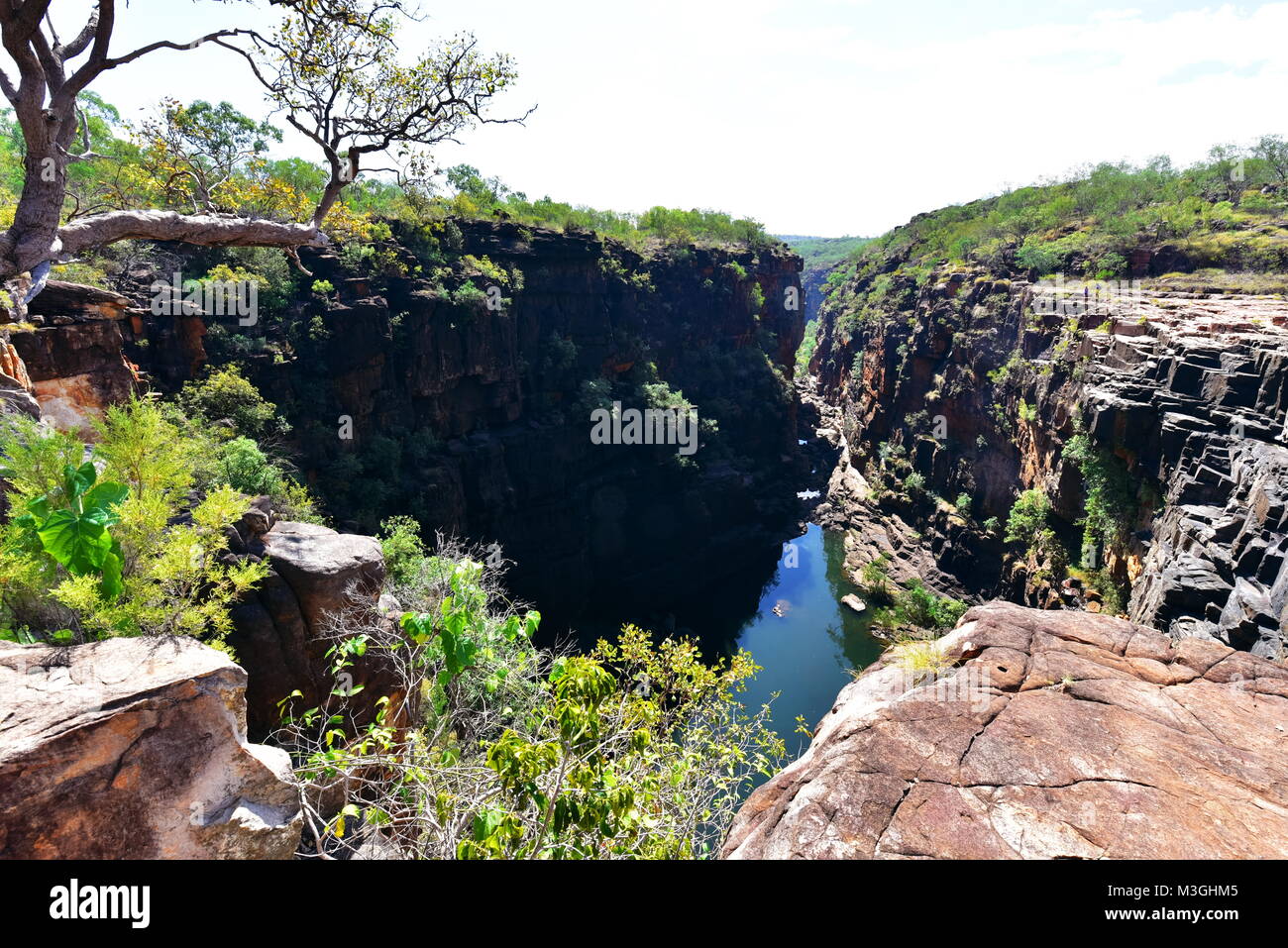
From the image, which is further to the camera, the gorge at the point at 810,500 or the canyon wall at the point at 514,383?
the canyon wall at the point at 514,383

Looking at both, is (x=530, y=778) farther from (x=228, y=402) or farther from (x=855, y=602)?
(x=855, y=602)

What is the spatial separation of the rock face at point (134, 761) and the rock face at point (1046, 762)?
447cm

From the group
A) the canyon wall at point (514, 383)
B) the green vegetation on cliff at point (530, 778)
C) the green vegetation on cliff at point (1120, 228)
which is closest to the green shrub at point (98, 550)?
the green vegetation on cliff at point (530, 778)

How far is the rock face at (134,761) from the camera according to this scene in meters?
4.12

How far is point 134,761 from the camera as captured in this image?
15.0 ft

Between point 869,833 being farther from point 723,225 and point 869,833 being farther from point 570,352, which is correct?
point 723,225

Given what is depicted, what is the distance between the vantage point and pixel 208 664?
5.40 meters

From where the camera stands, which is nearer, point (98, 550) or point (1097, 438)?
point (98, 550)

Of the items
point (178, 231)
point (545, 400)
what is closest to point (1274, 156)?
point (545, 400)

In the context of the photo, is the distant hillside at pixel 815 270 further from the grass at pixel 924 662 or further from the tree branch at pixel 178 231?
the tree branch at pixel 178 231

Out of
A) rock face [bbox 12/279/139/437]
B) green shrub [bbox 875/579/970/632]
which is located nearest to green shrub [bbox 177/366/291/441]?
rock face [bbox 12/279/139/437]

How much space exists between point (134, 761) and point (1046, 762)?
837 cm
